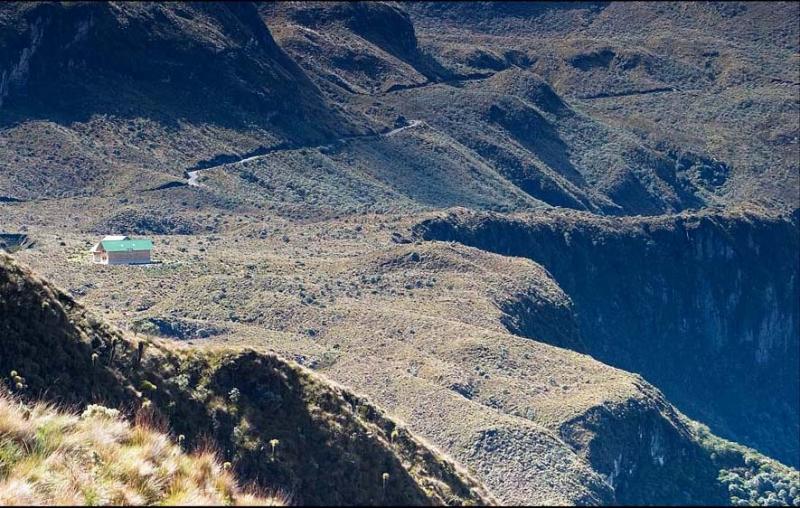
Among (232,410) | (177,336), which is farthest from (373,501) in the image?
(177,336)

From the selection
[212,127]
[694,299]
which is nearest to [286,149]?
[212,127]

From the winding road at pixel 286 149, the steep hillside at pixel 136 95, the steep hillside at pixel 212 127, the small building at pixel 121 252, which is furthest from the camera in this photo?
the winding road at pixel 286 149

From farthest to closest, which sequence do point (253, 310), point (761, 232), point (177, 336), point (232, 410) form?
1. point (761, 232)
2. point (253, 310)
3. point (177, 336)
4. point (232, 410)

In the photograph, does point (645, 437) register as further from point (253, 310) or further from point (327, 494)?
point (327, 494)

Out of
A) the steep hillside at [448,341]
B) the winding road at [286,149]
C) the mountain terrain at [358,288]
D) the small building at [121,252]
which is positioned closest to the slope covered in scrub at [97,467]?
the mountain terrain at [358,288]

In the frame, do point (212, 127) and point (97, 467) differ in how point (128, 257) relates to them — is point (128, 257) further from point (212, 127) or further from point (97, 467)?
point (97, 467)

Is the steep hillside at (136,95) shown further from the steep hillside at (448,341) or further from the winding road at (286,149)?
the steep hillside at (448,341)
